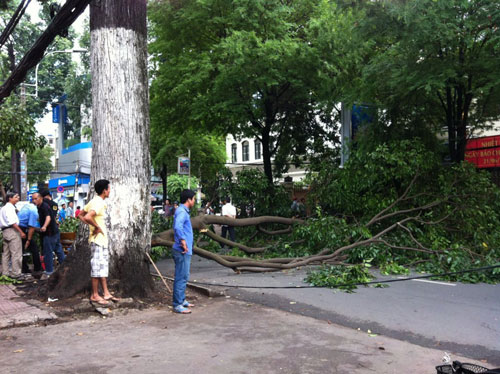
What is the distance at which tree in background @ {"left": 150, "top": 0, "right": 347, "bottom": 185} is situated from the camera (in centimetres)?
1562

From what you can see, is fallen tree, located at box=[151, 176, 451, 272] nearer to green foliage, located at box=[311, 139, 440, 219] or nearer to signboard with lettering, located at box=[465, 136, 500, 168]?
green foliage, located at box=[311, 139, 440, 219]

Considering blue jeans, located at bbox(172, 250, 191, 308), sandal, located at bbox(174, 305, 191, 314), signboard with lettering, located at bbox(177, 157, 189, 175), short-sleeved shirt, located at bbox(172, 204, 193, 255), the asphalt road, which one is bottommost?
A: the asphalt road

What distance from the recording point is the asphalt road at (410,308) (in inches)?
221

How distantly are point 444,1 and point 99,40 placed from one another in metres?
7.46

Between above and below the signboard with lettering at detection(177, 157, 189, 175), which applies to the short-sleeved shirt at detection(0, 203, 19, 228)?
below

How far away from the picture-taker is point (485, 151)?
20.8m

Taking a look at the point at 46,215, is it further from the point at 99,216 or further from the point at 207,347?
the point at 207,347

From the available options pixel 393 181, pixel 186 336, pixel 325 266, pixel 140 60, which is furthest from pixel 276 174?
pixel 186 336

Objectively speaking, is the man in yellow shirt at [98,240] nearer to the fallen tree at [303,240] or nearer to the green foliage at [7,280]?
the fallen tree at [303,240]

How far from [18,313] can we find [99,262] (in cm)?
127

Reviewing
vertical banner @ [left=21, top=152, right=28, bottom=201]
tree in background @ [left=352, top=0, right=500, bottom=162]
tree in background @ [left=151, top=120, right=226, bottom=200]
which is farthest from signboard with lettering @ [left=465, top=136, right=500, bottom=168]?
vertical banner @ [left=21, top=152, right=28, bottom=201]

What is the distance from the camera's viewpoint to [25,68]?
27.1 feet

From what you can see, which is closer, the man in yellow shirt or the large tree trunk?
the man in yellow shirt

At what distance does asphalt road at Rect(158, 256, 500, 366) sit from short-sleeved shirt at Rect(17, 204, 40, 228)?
3699mm
